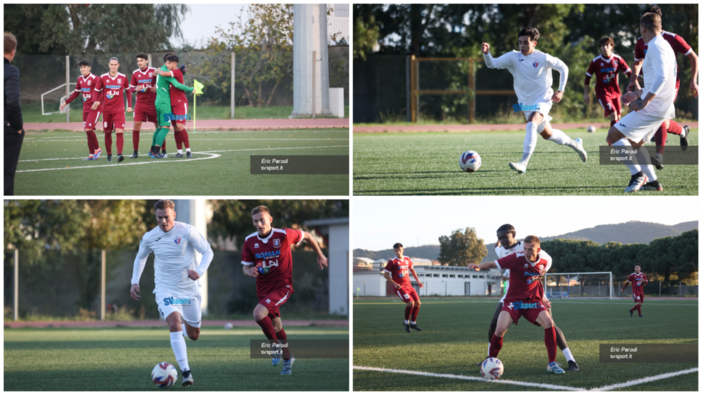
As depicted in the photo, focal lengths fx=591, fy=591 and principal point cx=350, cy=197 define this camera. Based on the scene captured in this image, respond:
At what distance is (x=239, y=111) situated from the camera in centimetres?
1658

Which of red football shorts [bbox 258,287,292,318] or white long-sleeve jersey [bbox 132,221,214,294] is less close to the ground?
white long-sleeve jersey [bbox 132,221,214,294]

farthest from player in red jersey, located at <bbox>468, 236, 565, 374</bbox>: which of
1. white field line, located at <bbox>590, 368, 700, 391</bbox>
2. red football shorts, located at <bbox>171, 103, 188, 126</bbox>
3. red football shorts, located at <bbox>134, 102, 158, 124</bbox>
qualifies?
red football shorts, located at <bbox>134, 102, 158, 124</bbox>

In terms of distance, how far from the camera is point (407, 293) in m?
8.16

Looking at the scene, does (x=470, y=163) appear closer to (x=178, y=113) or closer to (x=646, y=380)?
(x=646, y=380)

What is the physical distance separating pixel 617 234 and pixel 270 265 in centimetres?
574

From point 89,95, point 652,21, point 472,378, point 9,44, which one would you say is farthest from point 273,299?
Answer: point 89,95

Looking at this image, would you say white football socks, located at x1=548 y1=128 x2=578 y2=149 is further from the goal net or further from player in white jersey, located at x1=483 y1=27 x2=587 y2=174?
the goal net

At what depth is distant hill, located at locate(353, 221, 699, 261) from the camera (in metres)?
8.16

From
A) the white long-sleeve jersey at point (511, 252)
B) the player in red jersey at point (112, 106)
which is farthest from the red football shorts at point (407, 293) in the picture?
the player in red jersey at point (112, 106)

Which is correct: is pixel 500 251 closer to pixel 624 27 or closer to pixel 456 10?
pixel 456 10

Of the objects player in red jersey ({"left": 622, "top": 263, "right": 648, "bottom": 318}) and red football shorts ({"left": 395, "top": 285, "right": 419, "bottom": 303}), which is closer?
red football shorts ({"left": 395, "top": 285, "right": 419, "bottom": 303})

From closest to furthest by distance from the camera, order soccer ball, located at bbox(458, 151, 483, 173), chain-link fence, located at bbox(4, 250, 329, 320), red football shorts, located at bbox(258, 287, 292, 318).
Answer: red football shorts, located at bbox(258, 287, 292, 318) → soccer ball, located at bbox(458, 151, 483, 173) → chain-link fence, located at bbox(4, 250, 329, 320)

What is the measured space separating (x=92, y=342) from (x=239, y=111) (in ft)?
28.4

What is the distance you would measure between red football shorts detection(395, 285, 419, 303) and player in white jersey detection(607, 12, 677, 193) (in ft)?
9.99
